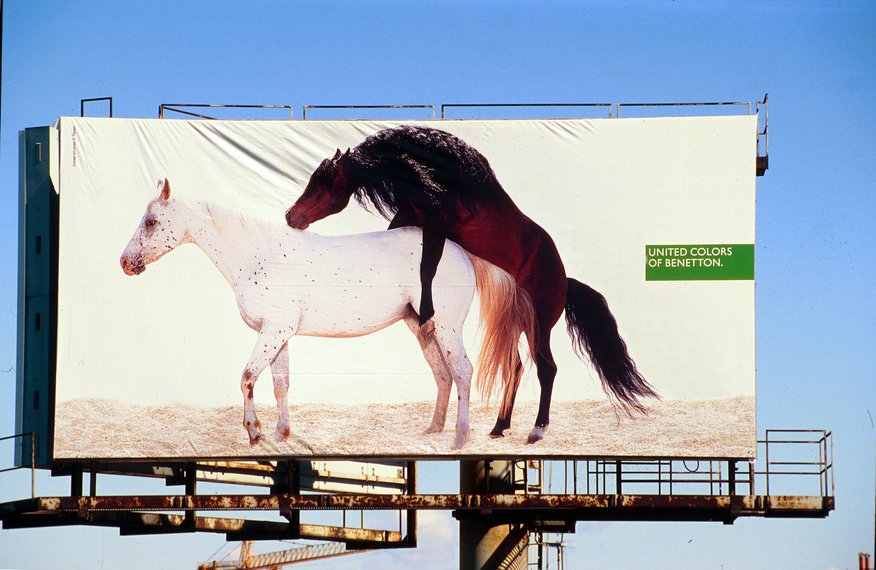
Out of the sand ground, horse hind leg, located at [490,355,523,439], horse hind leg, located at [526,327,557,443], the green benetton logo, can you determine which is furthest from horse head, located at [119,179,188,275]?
the green benetton logo

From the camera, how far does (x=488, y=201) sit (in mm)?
27141

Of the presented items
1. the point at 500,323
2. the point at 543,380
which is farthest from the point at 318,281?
the point at 543,380

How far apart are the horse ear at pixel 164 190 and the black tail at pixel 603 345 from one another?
7556 millimetres

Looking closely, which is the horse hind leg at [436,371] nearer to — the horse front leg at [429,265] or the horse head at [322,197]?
the horse front leg at [429,265]

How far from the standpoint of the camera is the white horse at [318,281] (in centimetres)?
2681

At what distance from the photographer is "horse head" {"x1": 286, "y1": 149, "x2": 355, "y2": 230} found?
26953 millimetres

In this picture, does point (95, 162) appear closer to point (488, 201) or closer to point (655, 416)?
point (488, 201)

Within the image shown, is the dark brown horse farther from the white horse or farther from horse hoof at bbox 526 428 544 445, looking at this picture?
horse hoof at bbox 526 428 544 445

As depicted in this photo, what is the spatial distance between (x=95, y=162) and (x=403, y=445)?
7651 millimetres

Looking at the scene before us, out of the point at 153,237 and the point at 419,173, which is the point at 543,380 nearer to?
the point at 419,173

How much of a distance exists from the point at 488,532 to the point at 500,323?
14.9ft

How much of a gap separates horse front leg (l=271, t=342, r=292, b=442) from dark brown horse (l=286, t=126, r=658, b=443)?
2446 mm

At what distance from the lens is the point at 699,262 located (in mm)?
26688

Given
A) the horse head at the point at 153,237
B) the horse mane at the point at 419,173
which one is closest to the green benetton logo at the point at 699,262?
the horse mane at the point at 419,173
